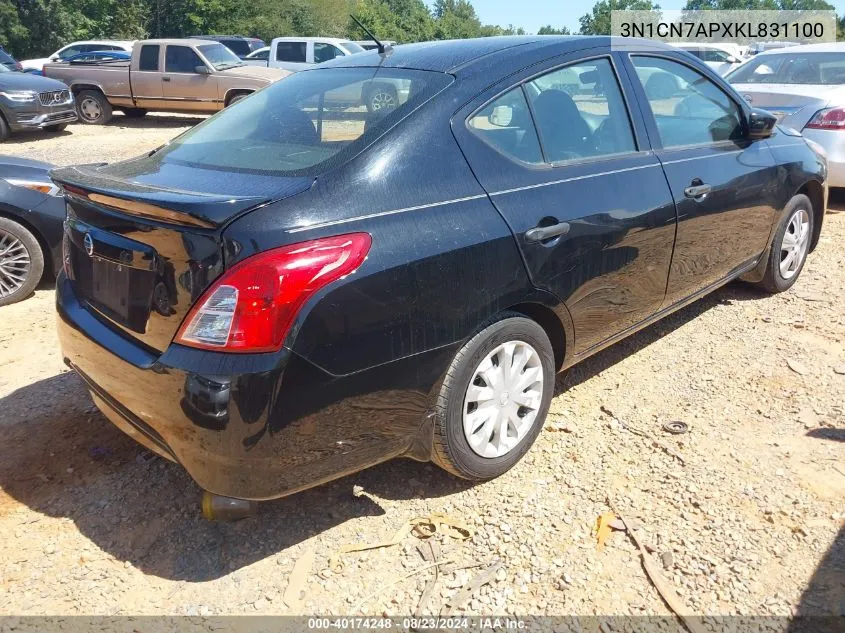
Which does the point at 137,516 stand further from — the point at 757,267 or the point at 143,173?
the point at 757,267

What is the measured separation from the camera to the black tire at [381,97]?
110 inches

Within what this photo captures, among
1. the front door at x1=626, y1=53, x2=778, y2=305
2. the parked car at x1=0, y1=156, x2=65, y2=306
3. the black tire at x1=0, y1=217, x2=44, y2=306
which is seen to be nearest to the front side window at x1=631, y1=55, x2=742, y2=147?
the front door at x1=626, y1=53, x2=778, y2=305

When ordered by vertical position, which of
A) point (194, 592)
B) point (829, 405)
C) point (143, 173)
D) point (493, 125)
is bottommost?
point (194, 592)

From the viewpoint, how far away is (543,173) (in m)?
2.97

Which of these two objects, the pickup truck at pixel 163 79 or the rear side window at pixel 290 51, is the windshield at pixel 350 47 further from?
the pickup truck at pixel 163 79

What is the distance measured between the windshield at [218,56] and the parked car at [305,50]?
1720mm

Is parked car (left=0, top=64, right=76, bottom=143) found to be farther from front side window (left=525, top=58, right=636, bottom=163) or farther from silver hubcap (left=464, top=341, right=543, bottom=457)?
silver hubcap (left=464, top=341, right=543, bottom=457)

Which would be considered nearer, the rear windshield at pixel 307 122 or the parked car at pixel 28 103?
the rear windshield at pixel 307 122

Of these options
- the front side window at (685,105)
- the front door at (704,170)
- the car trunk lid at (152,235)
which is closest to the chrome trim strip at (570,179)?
the front door at (704,170)

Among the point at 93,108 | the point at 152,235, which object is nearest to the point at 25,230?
the point at 152,235

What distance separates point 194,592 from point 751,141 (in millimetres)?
3868

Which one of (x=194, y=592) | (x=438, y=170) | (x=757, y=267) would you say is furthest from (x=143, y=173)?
(x=757, y=267)

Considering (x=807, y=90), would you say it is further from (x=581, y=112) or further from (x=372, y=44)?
(x=372, y=44)

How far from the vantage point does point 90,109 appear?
15.8 metres
